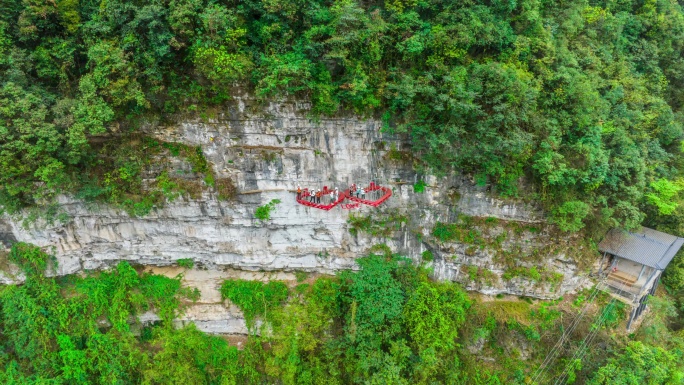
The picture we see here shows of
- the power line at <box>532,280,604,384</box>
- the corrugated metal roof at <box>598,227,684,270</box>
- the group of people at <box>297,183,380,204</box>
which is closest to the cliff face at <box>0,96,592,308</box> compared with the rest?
the group of people at <box>297,183,380,204</box>

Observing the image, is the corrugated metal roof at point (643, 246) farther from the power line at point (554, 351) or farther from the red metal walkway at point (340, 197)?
the red metal walkway at point (340, 197)

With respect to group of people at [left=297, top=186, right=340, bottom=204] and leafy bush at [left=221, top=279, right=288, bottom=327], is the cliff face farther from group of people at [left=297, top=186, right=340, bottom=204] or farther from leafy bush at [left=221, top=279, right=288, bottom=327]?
leafy bush at [left=221, top=279, right=288, bottom=327]

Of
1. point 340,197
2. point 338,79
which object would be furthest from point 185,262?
point 338,79

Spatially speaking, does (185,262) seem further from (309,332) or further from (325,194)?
(325,194)

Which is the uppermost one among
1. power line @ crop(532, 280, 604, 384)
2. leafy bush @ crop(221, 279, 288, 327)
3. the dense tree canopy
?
the dense tree canopy

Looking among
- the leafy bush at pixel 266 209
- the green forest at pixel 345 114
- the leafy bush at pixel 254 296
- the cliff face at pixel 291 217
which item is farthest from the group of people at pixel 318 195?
the leafy bush at pixel 254 296

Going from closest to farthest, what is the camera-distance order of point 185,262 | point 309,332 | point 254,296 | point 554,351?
point 309,332 < point 554,351 < point 254,296 < point 185,262
